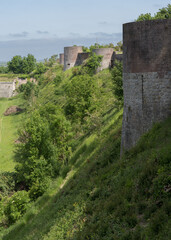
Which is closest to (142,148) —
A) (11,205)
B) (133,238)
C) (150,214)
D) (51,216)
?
(150,214)

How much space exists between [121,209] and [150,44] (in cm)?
744

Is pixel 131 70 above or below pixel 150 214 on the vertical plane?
above

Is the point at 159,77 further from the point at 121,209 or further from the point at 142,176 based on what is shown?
the point at 121,209

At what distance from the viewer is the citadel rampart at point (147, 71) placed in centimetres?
1259

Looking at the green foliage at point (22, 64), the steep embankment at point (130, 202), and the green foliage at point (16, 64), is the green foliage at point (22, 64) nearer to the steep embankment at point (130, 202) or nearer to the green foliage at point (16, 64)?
the green foliage at point (16, 64)

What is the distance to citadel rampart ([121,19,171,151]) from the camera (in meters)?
12.6

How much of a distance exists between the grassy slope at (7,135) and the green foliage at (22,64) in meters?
23.6

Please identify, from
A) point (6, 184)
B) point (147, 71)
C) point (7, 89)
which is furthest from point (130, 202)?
point (7, 89)

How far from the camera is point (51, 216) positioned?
54.9 ft

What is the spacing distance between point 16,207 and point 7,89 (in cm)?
6272

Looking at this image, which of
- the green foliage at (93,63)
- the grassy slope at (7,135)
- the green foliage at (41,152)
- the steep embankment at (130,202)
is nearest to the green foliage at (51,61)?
the grassy slope at (7,135)

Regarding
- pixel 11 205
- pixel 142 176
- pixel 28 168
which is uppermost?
pixel 142 176

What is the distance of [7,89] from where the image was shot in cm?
8350

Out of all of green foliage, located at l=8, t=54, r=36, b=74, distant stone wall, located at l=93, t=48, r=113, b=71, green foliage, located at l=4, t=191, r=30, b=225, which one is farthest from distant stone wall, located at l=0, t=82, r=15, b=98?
green foliage, located at l=4, t=191, r=30, b=225
